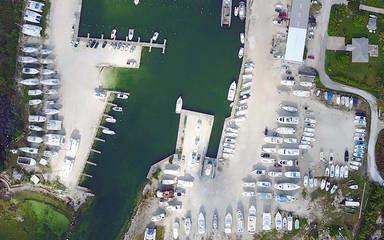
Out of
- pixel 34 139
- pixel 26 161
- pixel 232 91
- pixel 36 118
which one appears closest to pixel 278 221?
pixel 232 91

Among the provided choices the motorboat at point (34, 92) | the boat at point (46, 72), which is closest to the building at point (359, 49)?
the boat at point (46, 72)

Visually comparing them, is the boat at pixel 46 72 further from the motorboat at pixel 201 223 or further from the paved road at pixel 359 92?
the paved road at pixel 359 92

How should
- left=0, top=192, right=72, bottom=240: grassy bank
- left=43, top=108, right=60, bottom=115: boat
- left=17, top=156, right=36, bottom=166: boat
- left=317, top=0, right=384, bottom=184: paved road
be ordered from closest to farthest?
left=17, top=156, right=36, bottom=166: boat
left=43, top=108, right=60, bottom=115: boat
left=0, top=192, right=72, bottom=240: grassy bank
left=317, top=0, right=384, bottom=184: paved road

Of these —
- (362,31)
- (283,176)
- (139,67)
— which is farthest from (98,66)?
(362,31)

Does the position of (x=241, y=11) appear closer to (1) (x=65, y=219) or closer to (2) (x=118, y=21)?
(2) (x=118, y=21)

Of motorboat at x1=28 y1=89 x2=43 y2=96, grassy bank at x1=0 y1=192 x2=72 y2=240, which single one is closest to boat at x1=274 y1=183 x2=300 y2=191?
grassy bank at x1=0 y1=192 x2=72 y2=240

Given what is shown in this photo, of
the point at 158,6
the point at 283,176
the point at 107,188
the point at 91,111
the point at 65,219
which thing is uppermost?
the point at 158,6

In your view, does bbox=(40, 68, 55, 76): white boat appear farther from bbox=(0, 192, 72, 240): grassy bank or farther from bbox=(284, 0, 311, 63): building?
bbox=(284, 0, 311, 63): building
